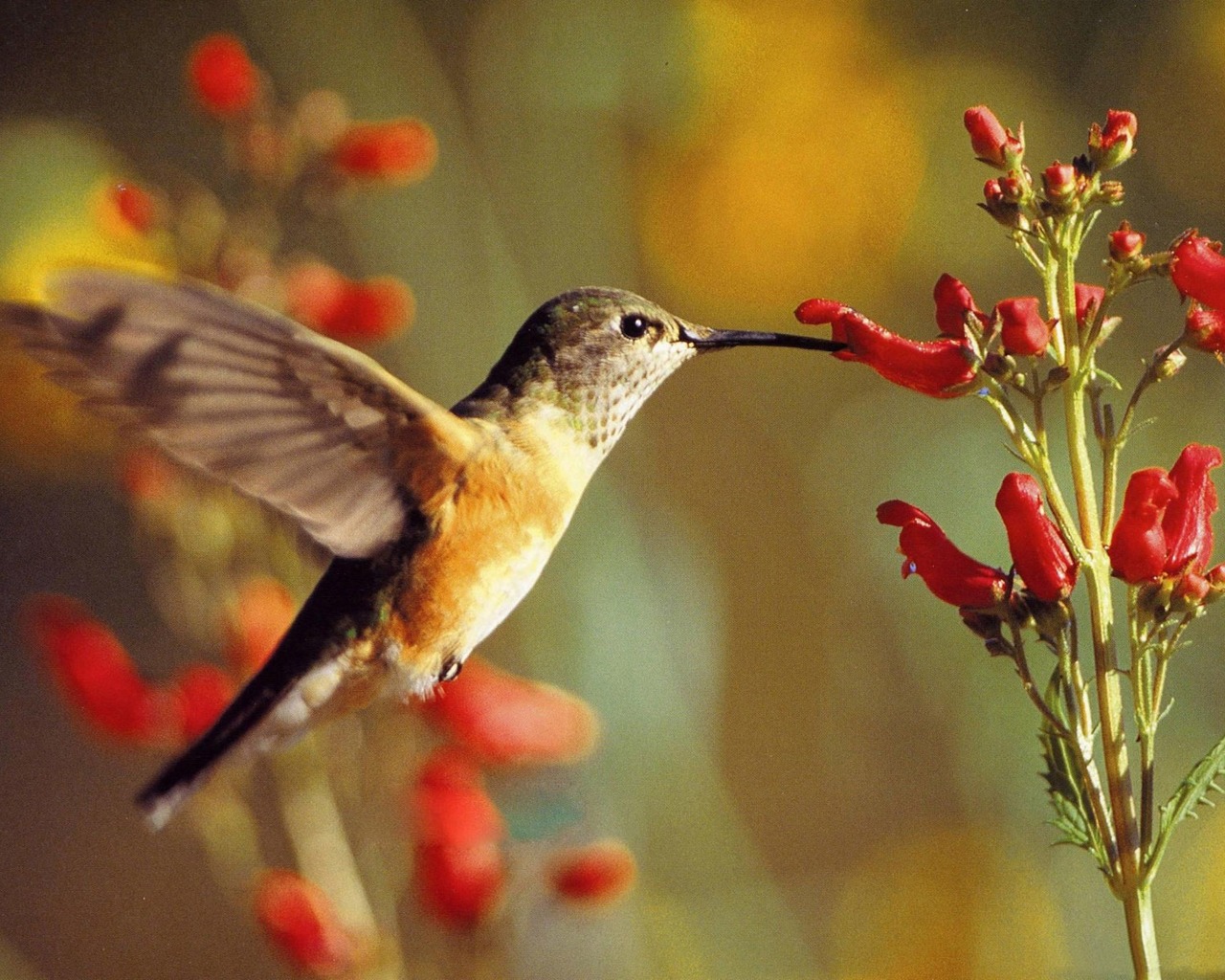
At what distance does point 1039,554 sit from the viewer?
0.70 meters

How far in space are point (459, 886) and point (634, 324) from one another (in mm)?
503

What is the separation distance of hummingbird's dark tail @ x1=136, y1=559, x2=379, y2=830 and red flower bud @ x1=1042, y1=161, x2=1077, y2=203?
52cm

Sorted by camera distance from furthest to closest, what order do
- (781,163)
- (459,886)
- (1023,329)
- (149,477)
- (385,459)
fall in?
(781,163)
(149,477)
(459,886)
(385,459)
(1023,329)

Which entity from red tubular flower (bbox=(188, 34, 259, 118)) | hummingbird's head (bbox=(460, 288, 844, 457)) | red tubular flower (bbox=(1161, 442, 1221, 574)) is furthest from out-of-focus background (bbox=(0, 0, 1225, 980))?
red tubular flower (bbox=(1161, 442, 1221, 574))

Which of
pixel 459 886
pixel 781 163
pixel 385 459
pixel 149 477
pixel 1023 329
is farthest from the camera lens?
pixel 781 163

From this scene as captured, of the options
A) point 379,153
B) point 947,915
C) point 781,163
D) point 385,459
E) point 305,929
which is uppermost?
point 781,163

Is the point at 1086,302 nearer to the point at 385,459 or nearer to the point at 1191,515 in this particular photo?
the point at 1191,515

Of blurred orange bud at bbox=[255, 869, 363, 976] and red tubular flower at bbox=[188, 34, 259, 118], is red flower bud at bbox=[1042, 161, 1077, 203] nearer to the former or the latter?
red tubular flower at bbox=[188, 34, 259, 118]

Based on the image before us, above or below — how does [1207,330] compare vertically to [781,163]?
below

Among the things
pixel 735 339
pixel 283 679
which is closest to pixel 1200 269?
pixel 735 339

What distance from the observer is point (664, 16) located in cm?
136

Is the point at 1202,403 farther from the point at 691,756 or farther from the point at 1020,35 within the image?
the point at 691,756

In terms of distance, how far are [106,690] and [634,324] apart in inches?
24.3

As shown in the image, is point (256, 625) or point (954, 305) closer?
point (954, 305)
